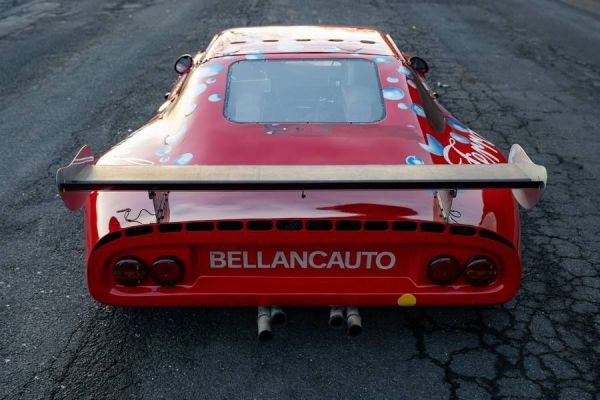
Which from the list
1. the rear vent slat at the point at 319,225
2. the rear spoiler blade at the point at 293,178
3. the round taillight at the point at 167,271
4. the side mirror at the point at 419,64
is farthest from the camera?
the side mirror at the point at 419,64

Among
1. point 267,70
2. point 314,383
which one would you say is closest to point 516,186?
point 314,383

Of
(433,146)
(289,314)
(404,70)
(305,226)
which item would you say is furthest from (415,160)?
(289,314)

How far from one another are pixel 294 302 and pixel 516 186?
3.69ft

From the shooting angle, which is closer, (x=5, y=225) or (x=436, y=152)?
(x=436, y=152)

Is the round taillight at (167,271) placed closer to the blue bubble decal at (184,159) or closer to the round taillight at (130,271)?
the round taillight at (130,271)

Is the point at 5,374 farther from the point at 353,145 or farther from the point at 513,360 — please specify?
the point at 513,360

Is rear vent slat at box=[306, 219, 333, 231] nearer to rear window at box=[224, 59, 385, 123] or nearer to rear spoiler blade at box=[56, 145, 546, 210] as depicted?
rear spoiler blade at box=[56, 145, 546, 210]

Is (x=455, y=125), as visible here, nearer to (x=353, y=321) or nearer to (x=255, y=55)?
(x=255, y=55)

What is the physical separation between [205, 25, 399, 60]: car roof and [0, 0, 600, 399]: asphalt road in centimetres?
163

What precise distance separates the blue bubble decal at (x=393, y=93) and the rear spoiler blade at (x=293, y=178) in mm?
1126

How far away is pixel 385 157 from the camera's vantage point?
294 centimetres

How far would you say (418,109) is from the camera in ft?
11.2

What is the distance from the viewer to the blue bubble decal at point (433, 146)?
309 centimetres

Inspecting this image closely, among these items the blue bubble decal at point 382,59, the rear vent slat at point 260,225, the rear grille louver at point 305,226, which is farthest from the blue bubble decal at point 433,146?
the rear vent slat at point 260,225
